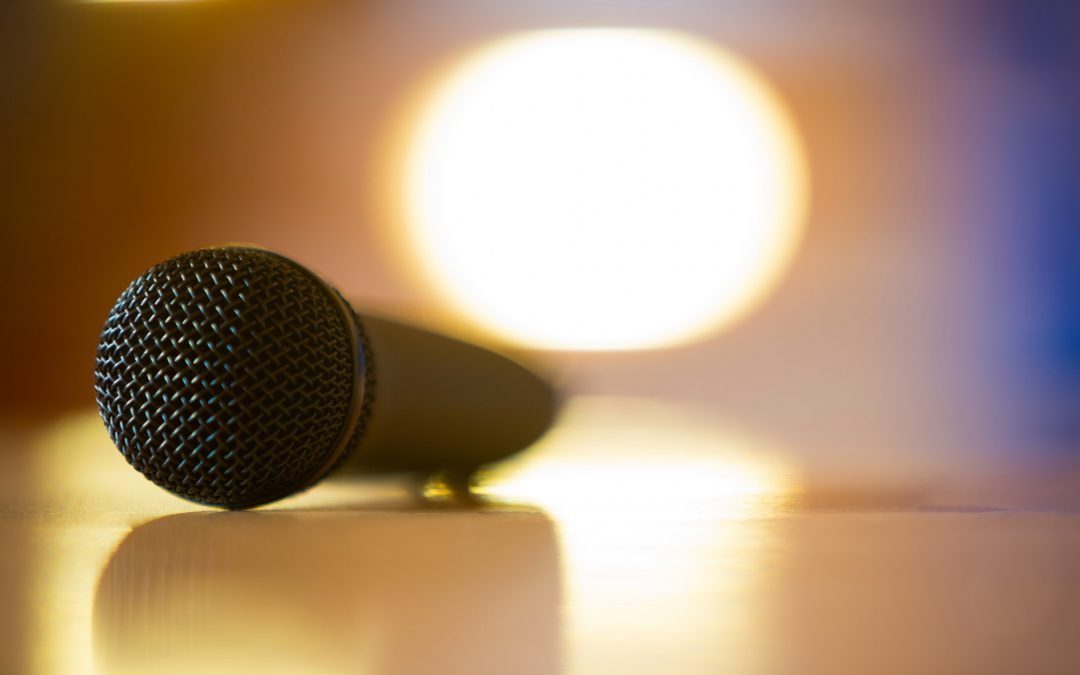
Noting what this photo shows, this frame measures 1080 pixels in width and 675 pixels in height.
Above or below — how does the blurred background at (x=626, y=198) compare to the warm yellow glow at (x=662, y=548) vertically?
above

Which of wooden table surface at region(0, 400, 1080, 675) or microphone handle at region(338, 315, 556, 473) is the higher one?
microphone handle at region(338, 315, 556, 473)

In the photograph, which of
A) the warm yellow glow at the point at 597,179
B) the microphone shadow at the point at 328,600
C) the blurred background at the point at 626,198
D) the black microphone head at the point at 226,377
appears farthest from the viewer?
the warm yellow glow at the point at 597,179

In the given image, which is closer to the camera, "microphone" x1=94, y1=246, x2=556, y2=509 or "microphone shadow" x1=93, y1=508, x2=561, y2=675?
"microphone shadow" x1=93, y1=508, x2=561, y2=675

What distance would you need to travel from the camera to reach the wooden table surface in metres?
0.35

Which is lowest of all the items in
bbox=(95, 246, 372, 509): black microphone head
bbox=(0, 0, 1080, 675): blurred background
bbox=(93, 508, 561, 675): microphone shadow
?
bbox=(93, 508, 561, 675): microphone shadow

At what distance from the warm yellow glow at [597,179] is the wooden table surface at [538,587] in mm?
1239

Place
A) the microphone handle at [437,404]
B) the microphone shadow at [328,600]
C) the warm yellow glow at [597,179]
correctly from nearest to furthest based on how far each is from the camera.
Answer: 1. the microphone shadow at [328,600]
2. the microphone handle at [437,404]
3. the warm yellow glow at [597,179]

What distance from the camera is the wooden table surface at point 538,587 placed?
0.35 metres

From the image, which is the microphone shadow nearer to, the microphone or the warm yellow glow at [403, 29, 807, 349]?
the microphone

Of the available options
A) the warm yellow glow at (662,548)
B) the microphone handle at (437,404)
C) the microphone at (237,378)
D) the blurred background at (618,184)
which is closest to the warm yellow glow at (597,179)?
the blurred background at (618,184)

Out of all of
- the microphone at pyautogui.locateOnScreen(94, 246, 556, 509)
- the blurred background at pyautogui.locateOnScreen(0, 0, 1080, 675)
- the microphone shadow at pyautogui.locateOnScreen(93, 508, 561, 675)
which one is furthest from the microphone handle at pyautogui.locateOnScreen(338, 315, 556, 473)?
the blurred background at pyautogui.locateOnScreen(0, 0, 1080, 675)

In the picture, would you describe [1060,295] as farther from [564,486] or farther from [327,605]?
[327,605]

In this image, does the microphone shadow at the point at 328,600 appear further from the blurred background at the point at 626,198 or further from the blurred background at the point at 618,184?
the blurred background at the point at 618,184

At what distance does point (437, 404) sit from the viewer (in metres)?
0.97
